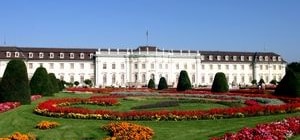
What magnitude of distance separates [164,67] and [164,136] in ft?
258

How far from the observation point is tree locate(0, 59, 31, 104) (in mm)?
25389

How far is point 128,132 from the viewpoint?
14.3 m

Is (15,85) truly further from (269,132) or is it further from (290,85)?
(290,85)

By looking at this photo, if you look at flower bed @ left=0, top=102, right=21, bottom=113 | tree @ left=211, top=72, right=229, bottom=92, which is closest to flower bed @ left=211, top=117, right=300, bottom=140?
flower bed @ left=0, top=102, right=21, bottom=113

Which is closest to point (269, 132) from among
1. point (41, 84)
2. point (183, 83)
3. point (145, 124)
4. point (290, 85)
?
point (145, 124)

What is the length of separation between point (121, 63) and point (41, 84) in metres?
56.8

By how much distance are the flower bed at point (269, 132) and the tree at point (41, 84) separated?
946 inches

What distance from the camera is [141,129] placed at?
1473 centimetres

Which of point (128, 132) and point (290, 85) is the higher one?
point (290, 85)

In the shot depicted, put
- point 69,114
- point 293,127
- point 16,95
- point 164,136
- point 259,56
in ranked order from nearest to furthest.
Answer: point 293,127 < point 164,136 < point 69,114 < point 16,95 < point 259,56

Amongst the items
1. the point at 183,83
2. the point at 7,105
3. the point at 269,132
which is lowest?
the point at 269,132

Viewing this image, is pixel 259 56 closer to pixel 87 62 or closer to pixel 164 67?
pixel 164 67

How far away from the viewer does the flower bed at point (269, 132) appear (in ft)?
39.1

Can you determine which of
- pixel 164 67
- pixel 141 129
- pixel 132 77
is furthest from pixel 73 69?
pixel 141 129
